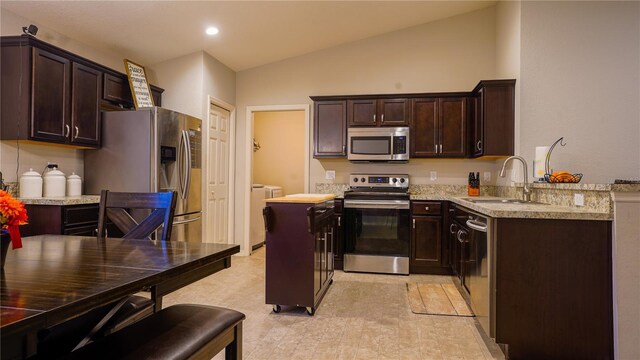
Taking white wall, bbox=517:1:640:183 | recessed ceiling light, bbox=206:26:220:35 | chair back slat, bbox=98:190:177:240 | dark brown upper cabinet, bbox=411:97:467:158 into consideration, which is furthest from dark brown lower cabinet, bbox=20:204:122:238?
white wall, bbox=517:1:640:183

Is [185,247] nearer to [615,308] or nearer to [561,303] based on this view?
[561,303]

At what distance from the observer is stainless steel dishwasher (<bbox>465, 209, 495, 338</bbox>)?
2.11m

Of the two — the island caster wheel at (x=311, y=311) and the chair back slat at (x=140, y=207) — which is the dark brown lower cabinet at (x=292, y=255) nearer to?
the island caster wheel at (x=311, y=311)

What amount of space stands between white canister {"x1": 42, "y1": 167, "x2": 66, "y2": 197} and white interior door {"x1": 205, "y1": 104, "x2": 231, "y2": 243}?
1.56 m

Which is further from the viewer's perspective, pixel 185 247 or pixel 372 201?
pixel 372 201

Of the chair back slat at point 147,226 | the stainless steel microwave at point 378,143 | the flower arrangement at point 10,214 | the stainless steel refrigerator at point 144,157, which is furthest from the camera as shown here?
the stainless steel microwave at point 378,143

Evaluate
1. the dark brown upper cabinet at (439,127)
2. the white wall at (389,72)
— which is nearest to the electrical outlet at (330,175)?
the white wall at (389,72)

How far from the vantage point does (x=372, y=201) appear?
13.2 ft

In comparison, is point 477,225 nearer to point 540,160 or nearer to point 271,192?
point 540,160

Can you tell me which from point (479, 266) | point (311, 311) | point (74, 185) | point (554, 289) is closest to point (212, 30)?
point (74, 185)

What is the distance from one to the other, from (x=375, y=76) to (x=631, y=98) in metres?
2.65

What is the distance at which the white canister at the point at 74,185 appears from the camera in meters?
3.23

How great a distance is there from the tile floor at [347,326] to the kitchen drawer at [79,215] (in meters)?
0.92

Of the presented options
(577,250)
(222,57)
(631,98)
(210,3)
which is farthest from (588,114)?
(222,57)
